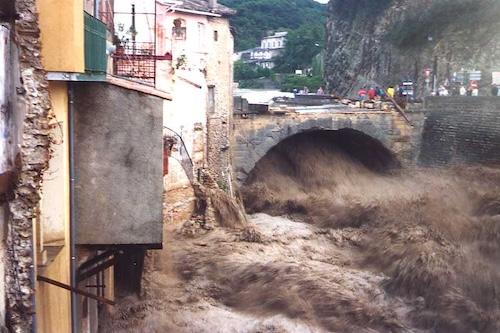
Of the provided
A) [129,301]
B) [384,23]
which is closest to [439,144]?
[129,301]

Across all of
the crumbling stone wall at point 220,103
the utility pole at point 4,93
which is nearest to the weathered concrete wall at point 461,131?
the crumbling stone wall at point 220,103

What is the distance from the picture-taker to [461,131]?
27.8 m

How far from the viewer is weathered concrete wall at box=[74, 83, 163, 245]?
28.0ft

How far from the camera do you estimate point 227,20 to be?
2462 centimetres

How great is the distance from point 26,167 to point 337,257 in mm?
18689

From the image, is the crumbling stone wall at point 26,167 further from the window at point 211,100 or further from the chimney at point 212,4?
the chimney at point 212,4

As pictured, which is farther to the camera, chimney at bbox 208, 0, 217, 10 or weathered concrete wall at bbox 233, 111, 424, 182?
weathered concrete wall at bbox 233, 111, 424, 182

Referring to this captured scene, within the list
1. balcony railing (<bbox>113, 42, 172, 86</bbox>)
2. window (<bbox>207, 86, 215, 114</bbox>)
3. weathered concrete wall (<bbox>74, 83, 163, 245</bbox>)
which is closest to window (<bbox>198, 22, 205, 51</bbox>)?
window (<bbox>207, 86, 215, 114</bbox>)

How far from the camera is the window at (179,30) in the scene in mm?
21438

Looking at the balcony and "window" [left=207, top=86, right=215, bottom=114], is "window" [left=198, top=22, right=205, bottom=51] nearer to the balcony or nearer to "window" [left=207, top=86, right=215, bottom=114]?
"window" [left=207, top=86, right=215, bottom=114]

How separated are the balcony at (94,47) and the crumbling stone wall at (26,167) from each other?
50.4 inches

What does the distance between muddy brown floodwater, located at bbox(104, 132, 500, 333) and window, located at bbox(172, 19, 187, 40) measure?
5823mm

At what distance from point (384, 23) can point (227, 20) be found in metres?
25.0

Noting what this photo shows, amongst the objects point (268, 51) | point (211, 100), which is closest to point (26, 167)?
point (211, 100)
